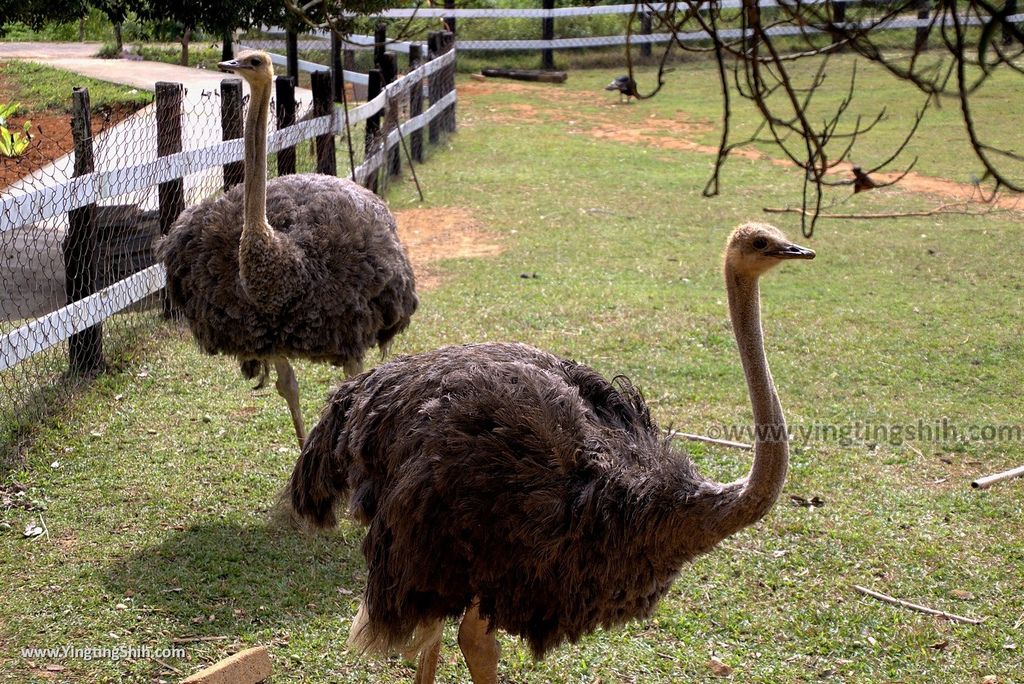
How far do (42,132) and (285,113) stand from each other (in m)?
3.80

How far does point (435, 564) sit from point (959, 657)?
2107 millimetres

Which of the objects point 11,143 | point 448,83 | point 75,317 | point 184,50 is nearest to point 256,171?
Result: point 75,317

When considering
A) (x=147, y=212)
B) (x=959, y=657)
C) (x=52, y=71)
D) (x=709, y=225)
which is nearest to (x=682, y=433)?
(x=959, y=657)

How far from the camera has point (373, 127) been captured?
11.5m

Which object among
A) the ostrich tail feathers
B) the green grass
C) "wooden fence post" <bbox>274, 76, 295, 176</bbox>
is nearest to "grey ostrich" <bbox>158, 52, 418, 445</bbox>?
the ostrich tail feathers

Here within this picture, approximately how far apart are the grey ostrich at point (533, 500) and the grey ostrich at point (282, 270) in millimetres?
A: 1573

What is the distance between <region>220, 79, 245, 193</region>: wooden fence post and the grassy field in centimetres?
134

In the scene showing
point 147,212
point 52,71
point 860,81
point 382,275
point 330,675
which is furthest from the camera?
point 860,81

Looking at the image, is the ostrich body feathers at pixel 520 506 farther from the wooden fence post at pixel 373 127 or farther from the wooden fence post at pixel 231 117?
the wooden fence post at pixel 373 127

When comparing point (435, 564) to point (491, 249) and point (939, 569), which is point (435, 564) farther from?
point (491, 249)

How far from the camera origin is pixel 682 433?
20.0 feet

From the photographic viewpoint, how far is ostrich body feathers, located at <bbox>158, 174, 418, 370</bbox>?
17.0ft

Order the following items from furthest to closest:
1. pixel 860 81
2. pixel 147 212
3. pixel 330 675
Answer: pixel 860 81, pixel 147 212, pixel 330 675

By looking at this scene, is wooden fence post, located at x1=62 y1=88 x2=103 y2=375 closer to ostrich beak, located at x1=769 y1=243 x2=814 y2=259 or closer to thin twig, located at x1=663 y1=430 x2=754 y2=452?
thin twig, located at x1=663 y1=430 x2=754 y2=452
